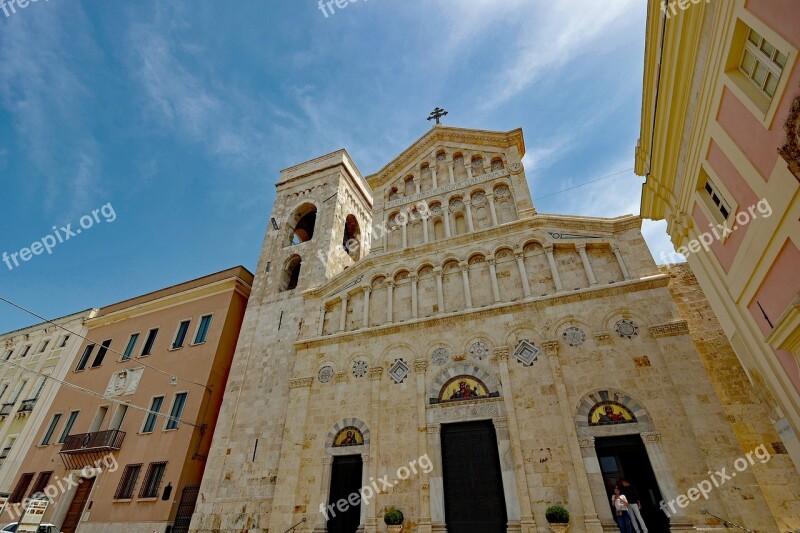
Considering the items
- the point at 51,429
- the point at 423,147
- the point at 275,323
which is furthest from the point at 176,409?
the point at 423,147

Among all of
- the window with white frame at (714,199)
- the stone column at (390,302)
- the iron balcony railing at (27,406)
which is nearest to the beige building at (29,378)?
the iron balcony railing at (27,406)

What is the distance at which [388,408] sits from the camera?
559 inches

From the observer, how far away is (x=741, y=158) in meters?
7.31

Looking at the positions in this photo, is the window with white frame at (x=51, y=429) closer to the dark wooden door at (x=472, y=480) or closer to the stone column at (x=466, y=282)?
the dark wooden door at (x=472, y=480)

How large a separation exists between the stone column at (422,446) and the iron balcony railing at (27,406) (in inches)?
1034

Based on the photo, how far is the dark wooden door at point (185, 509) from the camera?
15922 mm

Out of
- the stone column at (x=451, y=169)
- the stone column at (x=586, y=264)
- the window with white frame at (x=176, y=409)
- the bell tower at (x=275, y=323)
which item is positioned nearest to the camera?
the stone column at (x=586, y=264)

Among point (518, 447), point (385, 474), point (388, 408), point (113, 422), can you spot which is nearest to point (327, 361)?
point (388, 408)

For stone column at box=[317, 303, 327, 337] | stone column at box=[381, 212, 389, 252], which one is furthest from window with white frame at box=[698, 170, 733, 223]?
stone column at box=[317, 303, 327, 337]

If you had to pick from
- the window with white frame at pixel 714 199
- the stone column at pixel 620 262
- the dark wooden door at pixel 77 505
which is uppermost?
the stone column at pixel 620 262

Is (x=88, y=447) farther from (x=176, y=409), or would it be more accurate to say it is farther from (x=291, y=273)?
(x=291, y=273)

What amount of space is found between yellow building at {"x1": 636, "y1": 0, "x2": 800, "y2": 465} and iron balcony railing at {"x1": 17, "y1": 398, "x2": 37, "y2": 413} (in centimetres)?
3512

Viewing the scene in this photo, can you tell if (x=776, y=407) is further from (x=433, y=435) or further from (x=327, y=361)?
(x=327, y=361)

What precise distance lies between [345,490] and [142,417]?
40.5 feet
